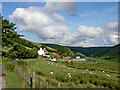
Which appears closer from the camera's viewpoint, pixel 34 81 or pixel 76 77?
pixel 34 81

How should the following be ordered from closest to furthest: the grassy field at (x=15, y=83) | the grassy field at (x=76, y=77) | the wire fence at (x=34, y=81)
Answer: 1. the wire fence at (x=34, y=81)
2. the grassy field at (x=15, y=83)
3. the grassy field at (x=76, y=77)

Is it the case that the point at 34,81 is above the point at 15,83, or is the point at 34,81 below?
above

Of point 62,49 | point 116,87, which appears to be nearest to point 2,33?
point 116,87

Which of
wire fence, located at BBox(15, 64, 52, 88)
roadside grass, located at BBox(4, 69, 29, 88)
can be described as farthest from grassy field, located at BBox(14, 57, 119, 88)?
roadside grass, located at BBox(4, 69, 29, 88)

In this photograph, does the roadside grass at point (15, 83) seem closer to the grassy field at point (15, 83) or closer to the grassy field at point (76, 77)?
the grassy field at point (15, 83)

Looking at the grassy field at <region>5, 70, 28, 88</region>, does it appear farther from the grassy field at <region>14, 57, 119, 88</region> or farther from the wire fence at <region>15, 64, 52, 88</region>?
the grassy field at <region>14, 57, 119, 88</region>

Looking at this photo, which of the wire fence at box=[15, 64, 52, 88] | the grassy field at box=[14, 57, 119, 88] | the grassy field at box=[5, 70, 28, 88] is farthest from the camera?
the grassy field at box=[14, 57, 119, 88]

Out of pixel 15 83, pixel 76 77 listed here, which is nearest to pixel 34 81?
pixel 15 83

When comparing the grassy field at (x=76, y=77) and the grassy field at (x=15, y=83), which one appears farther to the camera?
the grassy field at (x=76, y=77)

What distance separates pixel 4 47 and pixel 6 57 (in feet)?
11.5

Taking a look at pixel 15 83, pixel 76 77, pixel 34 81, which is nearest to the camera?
pixel 34 81

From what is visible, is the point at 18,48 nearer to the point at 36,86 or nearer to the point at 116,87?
the point at 36,86

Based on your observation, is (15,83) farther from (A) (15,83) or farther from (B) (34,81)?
(B) (34,81)

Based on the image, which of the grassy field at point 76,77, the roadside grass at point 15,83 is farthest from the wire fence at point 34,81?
the grassy field at point 76,77
